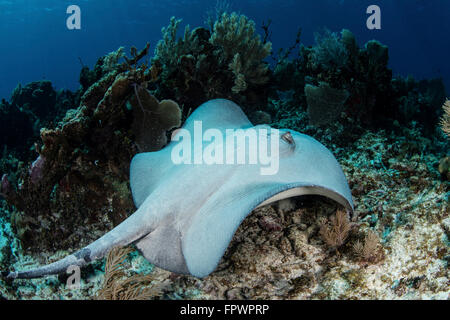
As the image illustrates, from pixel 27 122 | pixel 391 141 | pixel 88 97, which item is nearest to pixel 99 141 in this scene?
pixel 88 97

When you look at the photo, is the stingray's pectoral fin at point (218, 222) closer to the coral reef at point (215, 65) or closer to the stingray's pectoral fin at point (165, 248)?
the stingray's pectoral fin at point (165, 248)

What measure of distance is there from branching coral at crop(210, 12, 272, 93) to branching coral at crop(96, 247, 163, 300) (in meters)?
4.68

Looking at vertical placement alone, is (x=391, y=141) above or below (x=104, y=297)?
above

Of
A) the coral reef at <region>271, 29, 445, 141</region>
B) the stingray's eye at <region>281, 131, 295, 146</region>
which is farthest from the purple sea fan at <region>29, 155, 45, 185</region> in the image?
the coral reef at <region>271, 29, 445, 141</region>

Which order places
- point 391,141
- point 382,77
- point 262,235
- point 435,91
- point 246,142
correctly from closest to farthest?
point 246,142, point 262,235, point 391,141, point 382,77, point 435,91

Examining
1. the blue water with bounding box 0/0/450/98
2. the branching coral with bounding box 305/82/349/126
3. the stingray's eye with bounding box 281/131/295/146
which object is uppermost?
the blue water with bounding box 0/0/450/98

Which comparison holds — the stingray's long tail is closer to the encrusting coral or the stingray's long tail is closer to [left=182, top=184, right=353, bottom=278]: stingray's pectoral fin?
[left=182, top=184, right=353, bottom=278]: stingray's pectoral fin

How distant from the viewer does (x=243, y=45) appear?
20.3 ft

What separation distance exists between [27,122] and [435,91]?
1807 centimetres

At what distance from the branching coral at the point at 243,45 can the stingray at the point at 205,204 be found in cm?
344

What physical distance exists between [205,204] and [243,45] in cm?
483

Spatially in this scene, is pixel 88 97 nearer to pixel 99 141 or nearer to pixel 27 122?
pixel 99 141

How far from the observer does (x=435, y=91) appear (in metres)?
12.1

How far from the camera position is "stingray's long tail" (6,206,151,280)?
7.57ft
